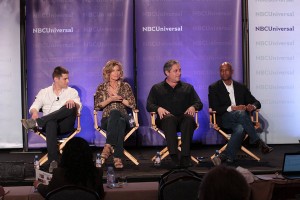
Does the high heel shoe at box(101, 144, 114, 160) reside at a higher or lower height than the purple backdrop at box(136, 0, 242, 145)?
lower

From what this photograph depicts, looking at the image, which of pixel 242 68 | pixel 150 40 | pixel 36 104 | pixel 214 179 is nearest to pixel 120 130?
pixel 36 104

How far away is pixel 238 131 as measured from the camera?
6305 mm

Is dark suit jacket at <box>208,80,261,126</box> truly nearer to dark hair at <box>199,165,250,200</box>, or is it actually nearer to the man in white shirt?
the man in white shirt

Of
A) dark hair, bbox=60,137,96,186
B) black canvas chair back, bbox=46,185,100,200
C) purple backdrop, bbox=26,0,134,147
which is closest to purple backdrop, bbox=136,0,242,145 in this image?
purple backdrop, bbox=26,0,134,147

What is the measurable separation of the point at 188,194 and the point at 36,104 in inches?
130

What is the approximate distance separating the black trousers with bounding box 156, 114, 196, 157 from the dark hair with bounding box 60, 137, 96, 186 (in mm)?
2415

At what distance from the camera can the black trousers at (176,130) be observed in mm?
6137

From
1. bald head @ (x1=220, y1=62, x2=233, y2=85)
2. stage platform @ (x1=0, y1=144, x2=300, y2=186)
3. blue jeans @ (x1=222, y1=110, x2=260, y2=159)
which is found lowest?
stage platform @ (x1=0, y1=144, x2=300, y2=186)

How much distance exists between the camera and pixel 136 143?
7.73 metres

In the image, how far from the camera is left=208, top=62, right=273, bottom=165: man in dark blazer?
630cm

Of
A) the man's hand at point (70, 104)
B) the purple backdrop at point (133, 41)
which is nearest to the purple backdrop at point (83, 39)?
the purple backdrop at point (133, 41)

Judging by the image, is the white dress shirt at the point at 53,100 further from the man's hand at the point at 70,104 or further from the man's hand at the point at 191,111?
the man's hand at the point at 191,111

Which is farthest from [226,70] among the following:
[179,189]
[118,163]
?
[179,189]

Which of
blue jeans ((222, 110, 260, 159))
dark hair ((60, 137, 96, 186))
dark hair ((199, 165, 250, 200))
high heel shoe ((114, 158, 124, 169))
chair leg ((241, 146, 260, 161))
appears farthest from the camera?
chair leg ((241, 146, 260, 161))
